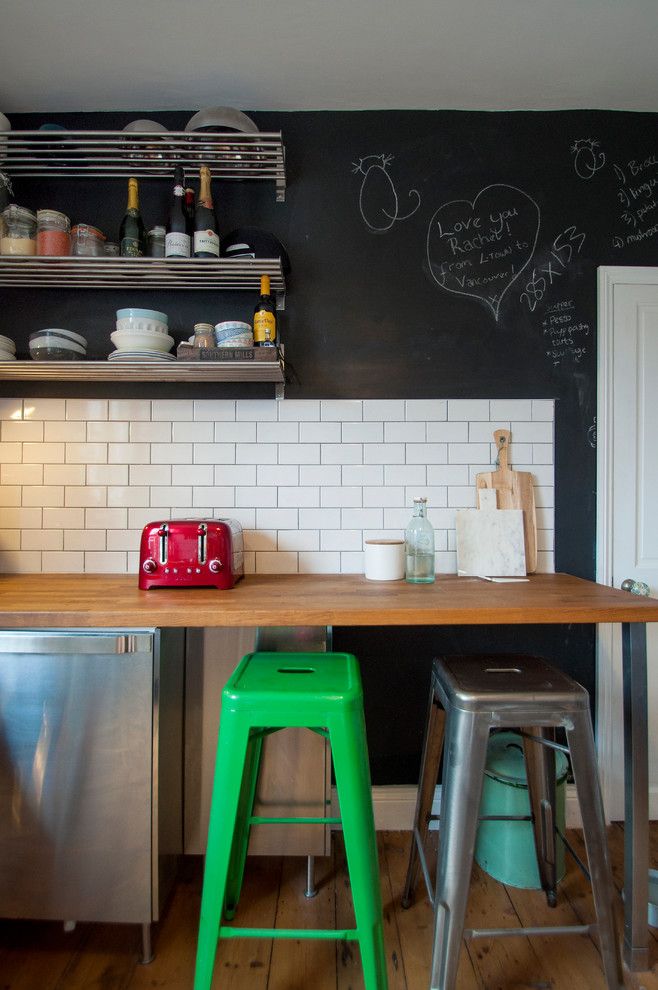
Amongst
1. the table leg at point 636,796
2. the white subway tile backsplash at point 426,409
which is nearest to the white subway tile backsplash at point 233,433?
the white subway tile backsplash at point 426,409

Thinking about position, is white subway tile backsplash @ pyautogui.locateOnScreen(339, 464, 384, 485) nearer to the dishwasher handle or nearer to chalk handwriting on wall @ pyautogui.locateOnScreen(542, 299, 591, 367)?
chalk handwriting on wall @ pyautogui.locateOnScreen(542, 299, 591, 367)

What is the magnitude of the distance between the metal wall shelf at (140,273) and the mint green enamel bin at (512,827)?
5.89ft

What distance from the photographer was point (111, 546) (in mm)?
1931

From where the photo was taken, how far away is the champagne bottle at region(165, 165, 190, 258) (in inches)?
67.6

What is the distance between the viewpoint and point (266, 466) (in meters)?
1.95

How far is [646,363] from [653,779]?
159 centimetres

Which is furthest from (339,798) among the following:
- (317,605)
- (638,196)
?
(638,196)

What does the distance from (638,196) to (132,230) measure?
6.24 ft

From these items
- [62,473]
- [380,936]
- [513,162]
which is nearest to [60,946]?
[380,936]

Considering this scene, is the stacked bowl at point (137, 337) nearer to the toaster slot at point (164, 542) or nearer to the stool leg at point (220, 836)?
the toaster slot at point (164, 542)

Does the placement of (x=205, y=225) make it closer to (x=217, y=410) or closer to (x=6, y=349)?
(x=217, y=410)

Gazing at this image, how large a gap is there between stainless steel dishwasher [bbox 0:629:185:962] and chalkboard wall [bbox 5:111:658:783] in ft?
2.78

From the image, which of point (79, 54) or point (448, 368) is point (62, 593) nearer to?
point (448, 368)

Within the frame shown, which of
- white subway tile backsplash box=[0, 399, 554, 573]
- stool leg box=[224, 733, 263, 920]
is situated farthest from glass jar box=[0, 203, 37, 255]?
stool leg box=[224, 733, 263, 920]
